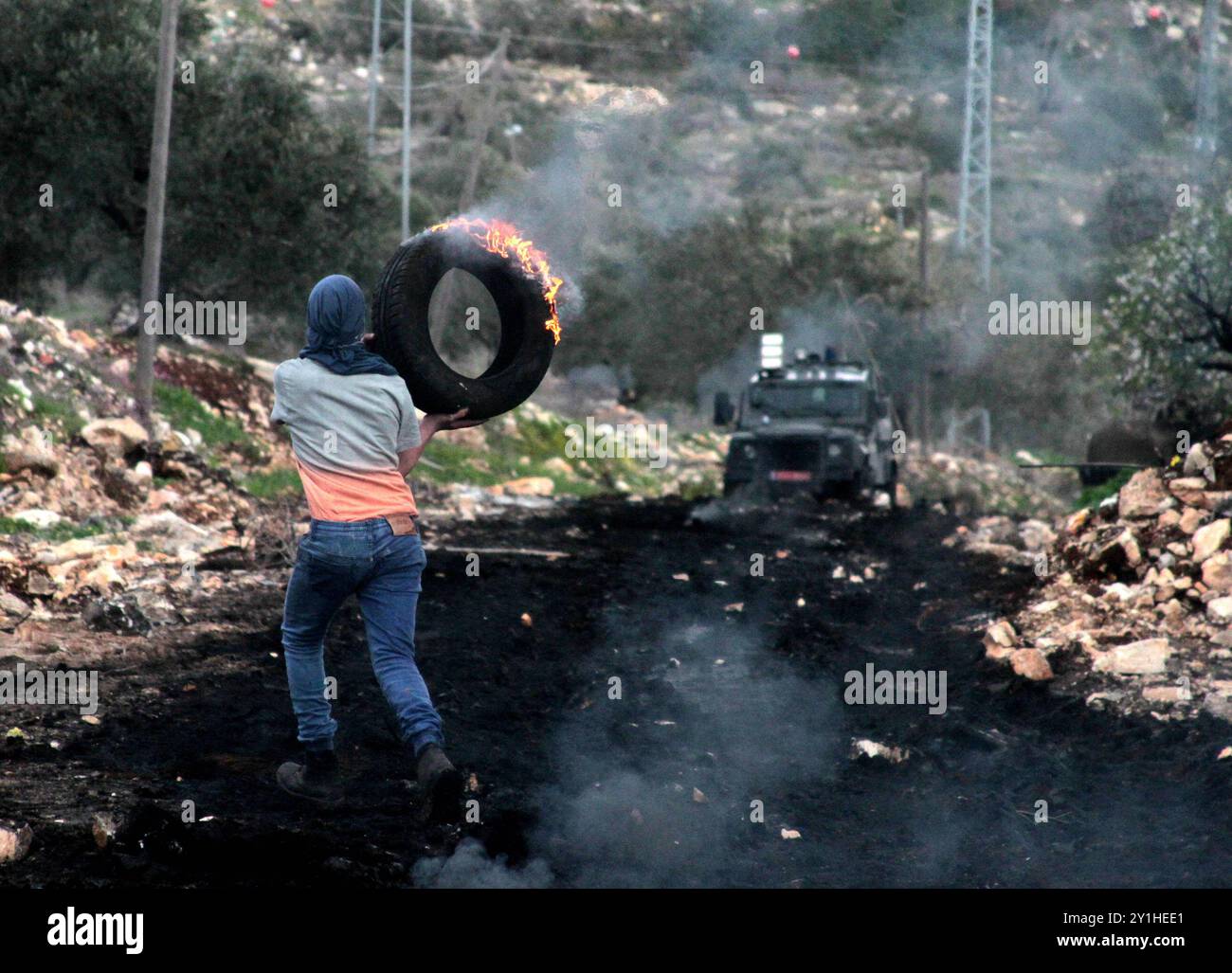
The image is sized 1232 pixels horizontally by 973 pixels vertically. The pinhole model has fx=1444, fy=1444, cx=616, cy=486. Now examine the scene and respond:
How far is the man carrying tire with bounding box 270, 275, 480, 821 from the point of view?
571cm

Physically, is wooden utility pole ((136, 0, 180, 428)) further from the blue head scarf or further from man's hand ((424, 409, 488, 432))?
the blue head scarf

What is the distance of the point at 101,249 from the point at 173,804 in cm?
2007

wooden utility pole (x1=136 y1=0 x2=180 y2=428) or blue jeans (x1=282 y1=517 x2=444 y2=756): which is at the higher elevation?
wooden utility pole (x1=136 y1=0 x2=180 y2=428)

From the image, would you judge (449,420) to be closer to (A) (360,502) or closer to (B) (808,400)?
(A) (360,502)

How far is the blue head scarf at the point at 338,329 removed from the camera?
5742 mm

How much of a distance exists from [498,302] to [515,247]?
40cm

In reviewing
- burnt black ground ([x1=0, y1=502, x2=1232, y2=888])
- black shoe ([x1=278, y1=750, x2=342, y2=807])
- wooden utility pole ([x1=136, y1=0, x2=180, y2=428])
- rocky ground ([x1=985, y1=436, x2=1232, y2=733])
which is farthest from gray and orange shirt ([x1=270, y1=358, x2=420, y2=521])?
wooden utility pole ([x1=136, y1=0, x2=180, y2=428])

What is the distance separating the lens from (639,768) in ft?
22.9

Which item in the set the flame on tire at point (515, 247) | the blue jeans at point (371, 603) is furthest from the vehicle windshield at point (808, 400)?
the blue jeans at point (371, 603)

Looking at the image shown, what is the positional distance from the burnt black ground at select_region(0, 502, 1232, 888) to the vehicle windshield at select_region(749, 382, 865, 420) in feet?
34.7

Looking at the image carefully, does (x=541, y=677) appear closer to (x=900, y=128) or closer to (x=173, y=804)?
(x=173, y=804)

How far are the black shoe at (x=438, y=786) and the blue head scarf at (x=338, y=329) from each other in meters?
1.57

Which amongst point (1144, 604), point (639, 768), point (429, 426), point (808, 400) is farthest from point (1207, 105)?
point (429, 426)

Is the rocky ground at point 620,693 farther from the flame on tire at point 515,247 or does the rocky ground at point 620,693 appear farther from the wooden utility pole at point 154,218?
the flame on tire at point 515,247
